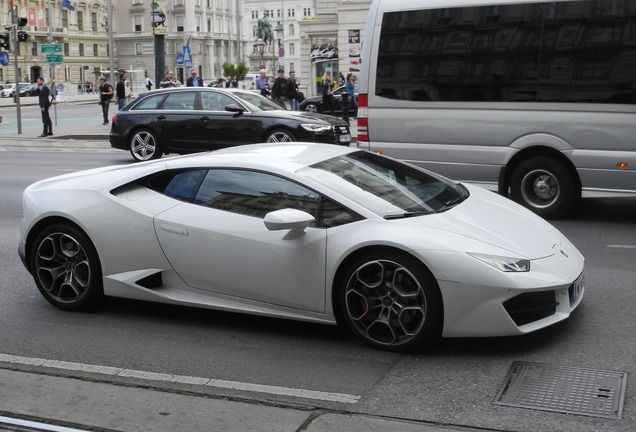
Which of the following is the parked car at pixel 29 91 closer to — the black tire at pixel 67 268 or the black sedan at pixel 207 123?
the black sedan at pixel 207 123

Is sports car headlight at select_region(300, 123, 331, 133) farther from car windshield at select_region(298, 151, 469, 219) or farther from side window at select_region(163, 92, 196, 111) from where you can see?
car windshield at select_region(298, 151, 469, 219)

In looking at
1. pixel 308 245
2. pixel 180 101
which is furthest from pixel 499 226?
pixel 180 101

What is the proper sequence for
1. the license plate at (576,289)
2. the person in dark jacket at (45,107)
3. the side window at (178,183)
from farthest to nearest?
1. the person in dark jacket at (45,107)
2. the side window at (178,183)
3. the license plate at (576,289)

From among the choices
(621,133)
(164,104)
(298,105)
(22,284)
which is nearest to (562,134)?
(621,133)

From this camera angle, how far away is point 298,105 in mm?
30672

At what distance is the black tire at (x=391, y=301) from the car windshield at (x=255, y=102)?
12.8 m

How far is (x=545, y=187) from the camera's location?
10.8 metres

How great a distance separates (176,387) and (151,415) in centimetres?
48

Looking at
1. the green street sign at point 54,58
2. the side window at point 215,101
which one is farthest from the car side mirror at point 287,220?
the green street sign at point 54,58

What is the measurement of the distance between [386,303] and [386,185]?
1019 millimetres

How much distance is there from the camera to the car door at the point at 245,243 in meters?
5.88

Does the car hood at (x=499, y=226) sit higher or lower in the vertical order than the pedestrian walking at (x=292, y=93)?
lower

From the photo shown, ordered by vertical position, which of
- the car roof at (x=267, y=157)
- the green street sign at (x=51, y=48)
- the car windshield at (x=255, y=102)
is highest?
the green street sign at (x=51, y=48)

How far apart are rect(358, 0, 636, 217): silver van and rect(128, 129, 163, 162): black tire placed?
8.27 m
